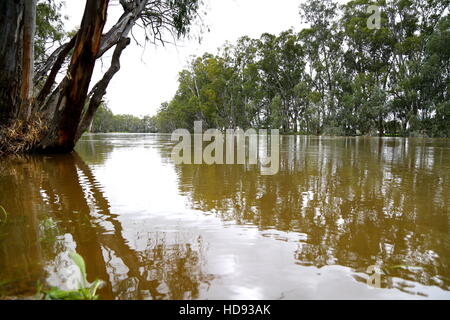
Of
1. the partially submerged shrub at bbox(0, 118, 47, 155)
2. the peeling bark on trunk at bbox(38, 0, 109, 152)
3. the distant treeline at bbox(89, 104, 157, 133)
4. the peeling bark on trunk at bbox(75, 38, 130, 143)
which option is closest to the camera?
the peeling bark on trunk at bbox(38, 0, 109, 152)

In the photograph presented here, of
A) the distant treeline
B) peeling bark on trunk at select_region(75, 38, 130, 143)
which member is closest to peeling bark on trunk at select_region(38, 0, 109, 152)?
peeling bark on trunk at select_region(75, 38, 130, 143)

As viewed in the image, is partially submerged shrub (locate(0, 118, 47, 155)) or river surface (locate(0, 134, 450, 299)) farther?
partially submerged shrub (locate(0, 118, 47, 155))

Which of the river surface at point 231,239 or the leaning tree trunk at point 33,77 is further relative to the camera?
the leaning tree trunk at point 33,77

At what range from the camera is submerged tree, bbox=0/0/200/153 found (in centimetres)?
502

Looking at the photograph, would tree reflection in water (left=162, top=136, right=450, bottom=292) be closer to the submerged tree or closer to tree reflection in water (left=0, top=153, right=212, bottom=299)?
tree reflection in water (left=0, top=153, right=212, bottom=299)

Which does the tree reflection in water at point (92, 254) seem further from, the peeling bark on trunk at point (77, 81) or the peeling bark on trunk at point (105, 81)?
the peeling bark on trunk at point (105, 81)

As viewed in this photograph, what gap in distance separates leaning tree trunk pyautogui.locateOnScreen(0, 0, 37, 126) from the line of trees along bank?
81.4ft

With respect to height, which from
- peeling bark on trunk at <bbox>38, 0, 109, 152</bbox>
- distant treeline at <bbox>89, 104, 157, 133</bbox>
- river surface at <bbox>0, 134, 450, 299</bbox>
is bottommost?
river surface at <bbox>0, 134, 450, 299</bbox>

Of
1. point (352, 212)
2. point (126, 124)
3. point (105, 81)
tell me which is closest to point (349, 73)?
point (105, 81)

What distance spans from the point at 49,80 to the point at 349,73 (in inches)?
1216

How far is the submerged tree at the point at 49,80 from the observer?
5.02 meters

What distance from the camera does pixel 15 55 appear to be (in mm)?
5051

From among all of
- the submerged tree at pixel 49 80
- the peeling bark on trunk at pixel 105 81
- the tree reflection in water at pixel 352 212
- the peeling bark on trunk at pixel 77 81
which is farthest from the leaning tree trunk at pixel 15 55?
the tree reflection in water at pixel 352 212

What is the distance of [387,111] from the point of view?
2508cm
